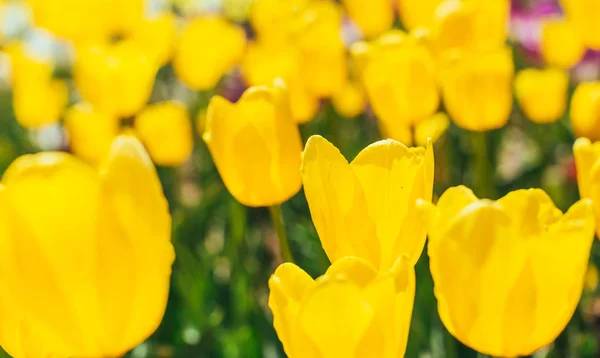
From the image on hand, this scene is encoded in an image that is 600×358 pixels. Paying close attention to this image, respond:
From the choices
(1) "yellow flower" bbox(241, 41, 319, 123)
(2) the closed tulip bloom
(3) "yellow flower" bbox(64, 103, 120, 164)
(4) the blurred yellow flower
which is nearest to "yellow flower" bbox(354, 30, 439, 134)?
(2) the closed tulip bloom

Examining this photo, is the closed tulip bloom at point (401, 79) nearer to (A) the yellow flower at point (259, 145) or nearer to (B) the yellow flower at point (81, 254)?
(A) the yellow flower at point (259, 145)

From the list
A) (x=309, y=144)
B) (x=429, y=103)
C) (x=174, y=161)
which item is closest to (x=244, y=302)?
(x=174, y=161)

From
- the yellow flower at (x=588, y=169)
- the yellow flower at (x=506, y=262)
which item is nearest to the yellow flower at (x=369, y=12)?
the yellow flower at (x=588, y=169)

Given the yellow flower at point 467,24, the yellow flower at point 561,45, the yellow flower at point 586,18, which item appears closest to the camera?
the yellow flower at point 467,24


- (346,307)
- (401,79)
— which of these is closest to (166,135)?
(401,79)

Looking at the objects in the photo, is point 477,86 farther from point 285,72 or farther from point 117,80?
point 117,80

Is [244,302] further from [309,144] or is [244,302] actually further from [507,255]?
[507,255]
